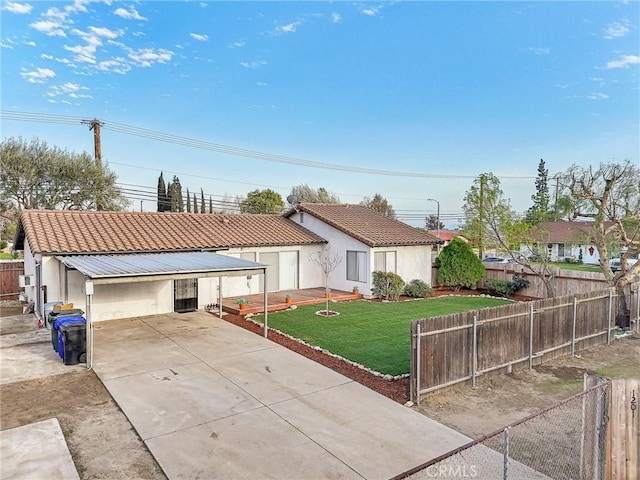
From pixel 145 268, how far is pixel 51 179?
28.1 metres

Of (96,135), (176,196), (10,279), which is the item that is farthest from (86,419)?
(176,196)

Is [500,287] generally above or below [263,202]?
below

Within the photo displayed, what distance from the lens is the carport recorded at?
31.2ft

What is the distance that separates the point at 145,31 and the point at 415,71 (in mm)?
11851

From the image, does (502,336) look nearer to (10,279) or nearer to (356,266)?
(356,266)

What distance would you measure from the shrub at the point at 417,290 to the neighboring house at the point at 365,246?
2.36ft

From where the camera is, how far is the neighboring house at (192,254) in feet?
39.9

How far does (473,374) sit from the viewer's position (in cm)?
848

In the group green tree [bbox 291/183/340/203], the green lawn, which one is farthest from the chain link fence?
green tree [bbox 291/183/340/203]

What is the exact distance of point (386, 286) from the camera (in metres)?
18.0

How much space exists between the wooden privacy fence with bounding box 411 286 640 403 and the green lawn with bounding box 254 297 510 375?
57.2 inches

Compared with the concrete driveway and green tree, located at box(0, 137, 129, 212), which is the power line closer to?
green tree, located at box(0, 137, 129, 212)

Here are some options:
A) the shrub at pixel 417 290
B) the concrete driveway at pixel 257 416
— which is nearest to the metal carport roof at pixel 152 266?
the concrete driveway at pixel 257 416

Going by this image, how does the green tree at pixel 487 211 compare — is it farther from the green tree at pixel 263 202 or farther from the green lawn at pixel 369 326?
the green tree at pixel 263 202
